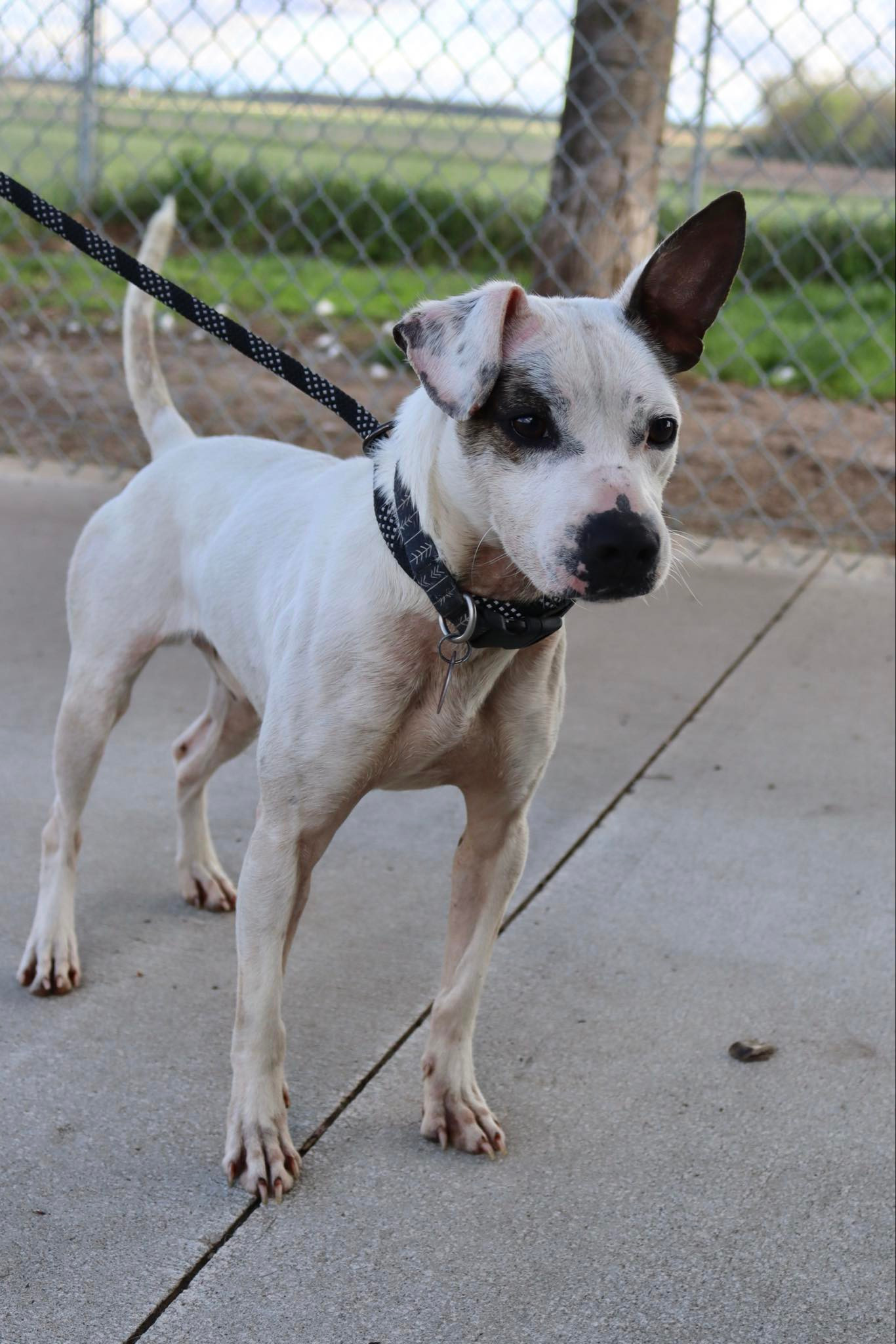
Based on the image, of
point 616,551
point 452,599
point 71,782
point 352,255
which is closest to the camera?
point 616,551

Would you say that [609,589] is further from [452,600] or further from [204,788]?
[204,788]

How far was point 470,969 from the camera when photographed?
7.41 ft

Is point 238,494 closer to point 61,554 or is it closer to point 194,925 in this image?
point 194,925

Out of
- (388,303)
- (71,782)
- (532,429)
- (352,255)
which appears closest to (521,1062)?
(71,782)

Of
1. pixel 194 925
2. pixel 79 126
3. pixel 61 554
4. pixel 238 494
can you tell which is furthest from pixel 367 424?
pixel 79 126

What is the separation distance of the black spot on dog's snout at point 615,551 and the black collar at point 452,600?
0.63ft

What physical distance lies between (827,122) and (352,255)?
4705 mm

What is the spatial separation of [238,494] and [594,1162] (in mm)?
1267

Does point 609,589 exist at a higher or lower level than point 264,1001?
higher

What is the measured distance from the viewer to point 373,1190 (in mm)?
2092

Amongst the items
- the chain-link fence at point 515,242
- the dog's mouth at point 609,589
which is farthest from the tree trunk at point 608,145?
the dog's mouth at point 609,589

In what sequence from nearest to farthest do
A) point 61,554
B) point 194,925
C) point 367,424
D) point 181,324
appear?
point 367,424, point 194,925, point 61,554, point 181,324

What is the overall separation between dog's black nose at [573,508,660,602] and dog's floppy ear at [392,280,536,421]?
22 cm

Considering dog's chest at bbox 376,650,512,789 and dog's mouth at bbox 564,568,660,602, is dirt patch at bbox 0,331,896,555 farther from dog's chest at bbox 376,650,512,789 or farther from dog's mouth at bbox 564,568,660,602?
dog's mouth at bbox 564,568,660,602
